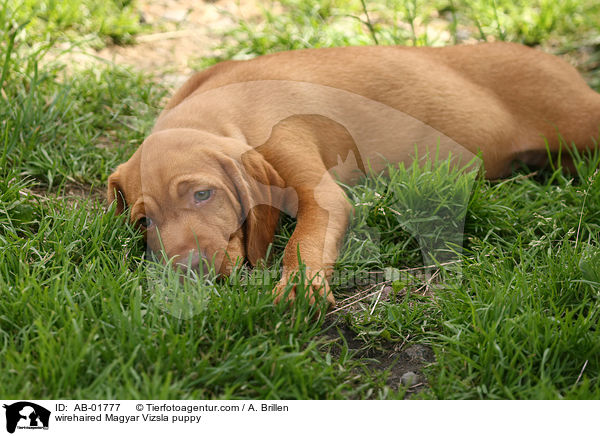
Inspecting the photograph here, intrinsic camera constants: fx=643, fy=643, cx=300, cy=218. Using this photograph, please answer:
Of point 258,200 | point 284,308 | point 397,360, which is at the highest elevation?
point 258,200

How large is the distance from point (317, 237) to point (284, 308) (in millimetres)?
553

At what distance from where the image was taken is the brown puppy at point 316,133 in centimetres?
306

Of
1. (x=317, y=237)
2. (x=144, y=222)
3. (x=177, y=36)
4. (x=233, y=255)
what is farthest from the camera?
(x=177, y=36)

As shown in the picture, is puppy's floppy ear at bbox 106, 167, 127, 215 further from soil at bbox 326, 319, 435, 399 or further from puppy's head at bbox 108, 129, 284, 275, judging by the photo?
soil at bbox 326, 319, 435, 399

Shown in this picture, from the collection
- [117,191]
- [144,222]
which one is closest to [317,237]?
[144,222]

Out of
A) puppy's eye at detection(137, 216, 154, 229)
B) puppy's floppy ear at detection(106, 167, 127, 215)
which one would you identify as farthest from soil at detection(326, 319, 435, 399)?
puppy's floppy ear at detection(106, 167, 127, 215)

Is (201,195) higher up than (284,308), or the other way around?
(201,195)

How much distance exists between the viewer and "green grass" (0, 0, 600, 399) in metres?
2.37

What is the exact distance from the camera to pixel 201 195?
307 centimetres

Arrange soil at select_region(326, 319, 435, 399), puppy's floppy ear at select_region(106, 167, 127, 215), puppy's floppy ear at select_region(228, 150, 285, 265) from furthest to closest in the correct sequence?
puppy's floppy ear at select_region(106, 167, 127, 215), puppy's floppy ear at select_region(228, 150, 285, 265), soil at select_region(326, 319, 435, 399)

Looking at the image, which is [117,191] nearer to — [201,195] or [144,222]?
[144,222]

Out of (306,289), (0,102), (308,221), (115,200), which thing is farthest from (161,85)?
(306,289)

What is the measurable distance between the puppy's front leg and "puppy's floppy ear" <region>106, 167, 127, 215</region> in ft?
3.01
